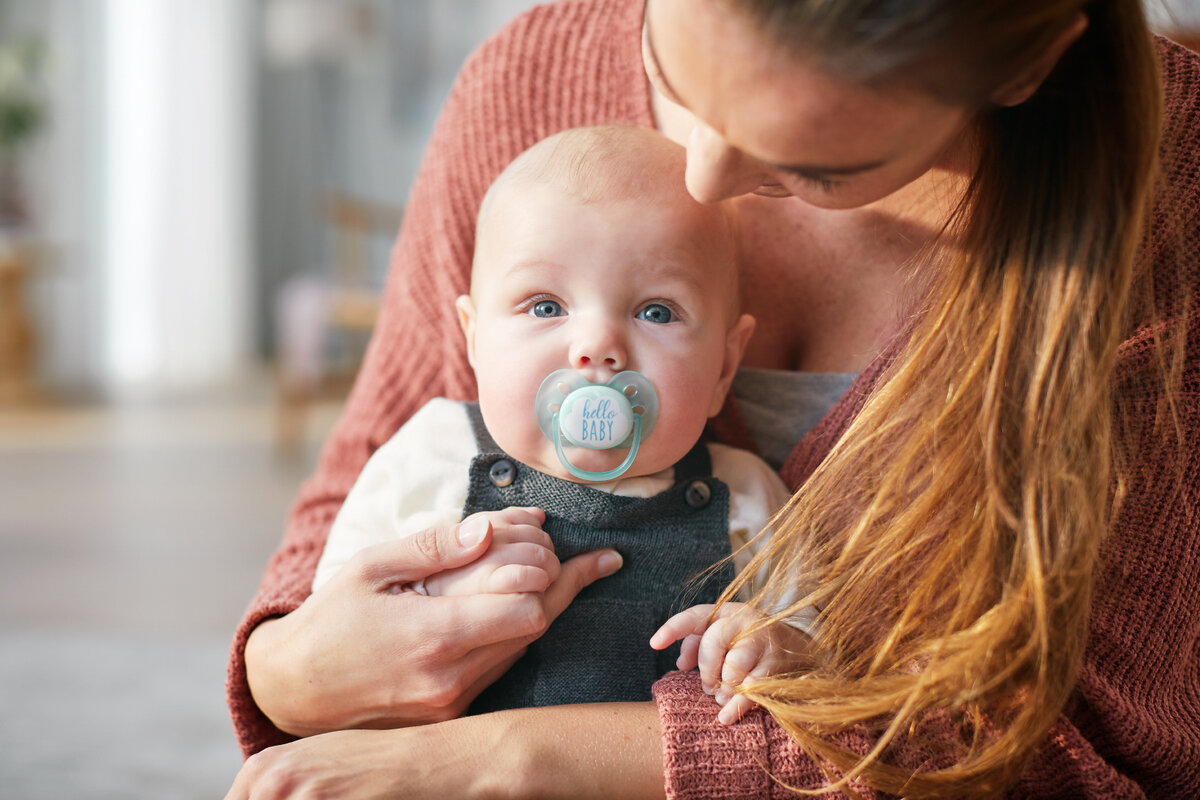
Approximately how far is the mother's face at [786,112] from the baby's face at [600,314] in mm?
161

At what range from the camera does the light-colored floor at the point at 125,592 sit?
1.65 meters

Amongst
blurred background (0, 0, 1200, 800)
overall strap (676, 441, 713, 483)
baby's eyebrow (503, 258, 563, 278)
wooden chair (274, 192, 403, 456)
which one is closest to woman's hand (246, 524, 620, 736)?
overall strap (676, 441, 713, 483)

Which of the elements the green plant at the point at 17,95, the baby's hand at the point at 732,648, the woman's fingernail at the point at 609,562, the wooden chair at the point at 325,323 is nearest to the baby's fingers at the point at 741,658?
the baby's hand at the point at 732,648

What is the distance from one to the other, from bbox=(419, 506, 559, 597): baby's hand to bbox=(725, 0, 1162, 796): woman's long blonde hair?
0.52ft

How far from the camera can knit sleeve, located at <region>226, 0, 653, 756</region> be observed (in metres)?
1.05

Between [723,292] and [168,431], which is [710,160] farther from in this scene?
[168,431]

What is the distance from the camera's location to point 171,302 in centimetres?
588

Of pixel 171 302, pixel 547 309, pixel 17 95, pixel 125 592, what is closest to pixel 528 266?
pixel 547 309

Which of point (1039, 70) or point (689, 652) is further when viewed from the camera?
point (689, 652)

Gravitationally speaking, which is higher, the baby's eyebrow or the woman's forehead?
the woman's forehead

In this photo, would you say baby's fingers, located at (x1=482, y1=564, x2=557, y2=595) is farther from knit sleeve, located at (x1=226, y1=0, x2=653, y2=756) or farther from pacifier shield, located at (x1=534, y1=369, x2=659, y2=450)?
knit sleeve, located at (x1=226, y1=0, x2=653, y2=756)

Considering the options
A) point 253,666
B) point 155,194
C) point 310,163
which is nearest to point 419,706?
point 253,666

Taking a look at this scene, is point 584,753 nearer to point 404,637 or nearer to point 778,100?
point 404,637

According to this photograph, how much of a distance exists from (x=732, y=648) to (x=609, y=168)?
0.39m
